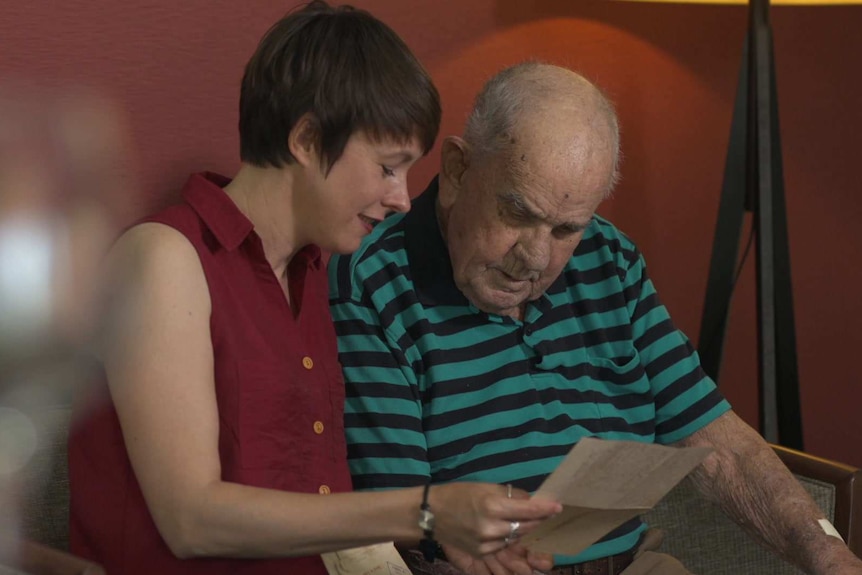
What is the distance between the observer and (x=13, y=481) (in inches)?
62.5

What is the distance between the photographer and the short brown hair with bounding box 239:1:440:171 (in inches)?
56.0

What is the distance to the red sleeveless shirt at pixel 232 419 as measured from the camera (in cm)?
141

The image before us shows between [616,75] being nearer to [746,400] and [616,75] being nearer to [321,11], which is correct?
[746,400]

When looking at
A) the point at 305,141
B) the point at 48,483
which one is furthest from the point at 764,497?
the point at 48,483

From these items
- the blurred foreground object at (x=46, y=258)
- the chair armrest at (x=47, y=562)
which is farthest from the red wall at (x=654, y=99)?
the chair armrest at (x=47, y=562)

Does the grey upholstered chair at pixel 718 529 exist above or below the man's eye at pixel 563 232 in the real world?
below

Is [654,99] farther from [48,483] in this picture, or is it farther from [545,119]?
[48,483]

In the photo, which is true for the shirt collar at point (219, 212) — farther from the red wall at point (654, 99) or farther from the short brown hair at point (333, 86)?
the red wall at point (654, 99)

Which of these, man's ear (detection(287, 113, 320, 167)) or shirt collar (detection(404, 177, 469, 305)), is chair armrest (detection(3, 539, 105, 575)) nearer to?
man's ear (detection(287, 113, 320, 167))

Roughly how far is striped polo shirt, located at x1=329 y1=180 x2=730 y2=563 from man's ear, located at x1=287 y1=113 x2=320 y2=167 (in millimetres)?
331

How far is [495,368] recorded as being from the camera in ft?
5.81

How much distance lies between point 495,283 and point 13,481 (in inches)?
28.8

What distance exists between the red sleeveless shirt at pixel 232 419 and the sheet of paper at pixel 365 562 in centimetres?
3

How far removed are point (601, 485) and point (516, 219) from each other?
551 millimetres
